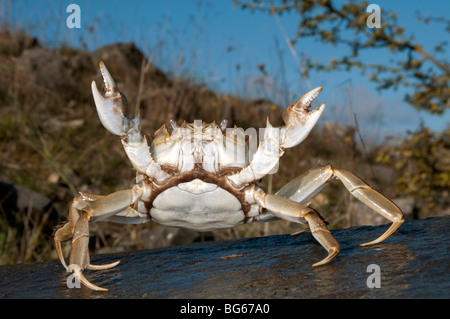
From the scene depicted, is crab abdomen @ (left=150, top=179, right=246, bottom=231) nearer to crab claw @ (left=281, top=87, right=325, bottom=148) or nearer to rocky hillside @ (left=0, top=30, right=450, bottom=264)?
crab claw @ (left=281, top=87, right=325, bottom=148)

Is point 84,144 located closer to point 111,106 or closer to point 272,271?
point 111,106

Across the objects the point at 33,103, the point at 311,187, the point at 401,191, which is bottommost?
the point at 401,191

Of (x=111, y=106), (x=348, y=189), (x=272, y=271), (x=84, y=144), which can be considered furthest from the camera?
(x=84, y=144)

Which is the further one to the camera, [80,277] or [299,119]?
[299,119]

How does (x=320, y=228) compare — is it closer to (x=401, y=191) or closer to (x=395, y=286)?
(x=395, y=286)

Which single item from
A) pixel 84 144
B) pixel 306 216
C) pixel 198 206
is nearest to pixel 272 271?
pixel 306 216

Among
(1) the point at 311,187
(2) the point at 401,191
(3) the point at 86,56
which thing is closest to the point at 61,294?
(1) the point at 311,187

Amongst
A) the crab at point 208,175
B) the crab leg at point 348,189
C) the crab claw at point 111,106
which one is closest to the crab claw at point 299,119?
the crab at point 208,175
